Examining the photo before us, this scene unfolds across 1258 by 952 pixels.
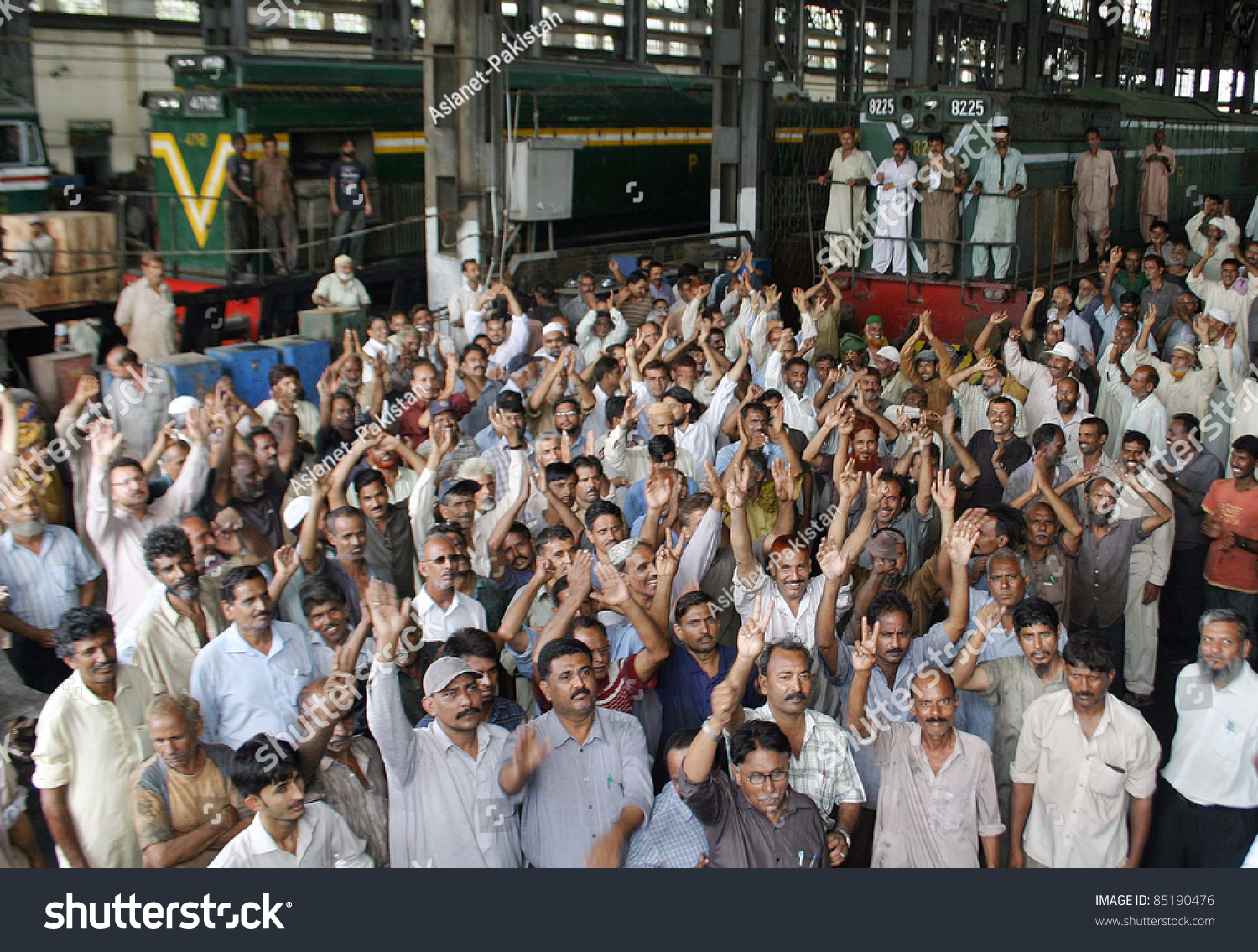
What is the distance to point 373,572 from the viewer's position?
5.12 m

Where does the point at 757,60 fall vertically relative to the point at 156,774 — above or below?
above

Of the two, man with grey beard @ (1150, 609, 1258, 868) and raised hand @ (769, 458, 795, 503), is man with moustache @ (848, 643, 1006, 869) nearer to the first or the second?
man with grey beard @ (1150, 609, 1258, 868)

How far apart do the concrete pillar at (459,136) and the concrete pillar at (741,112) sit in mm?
3201

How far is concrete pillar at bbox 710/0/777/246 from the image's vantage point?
1304 centimetres

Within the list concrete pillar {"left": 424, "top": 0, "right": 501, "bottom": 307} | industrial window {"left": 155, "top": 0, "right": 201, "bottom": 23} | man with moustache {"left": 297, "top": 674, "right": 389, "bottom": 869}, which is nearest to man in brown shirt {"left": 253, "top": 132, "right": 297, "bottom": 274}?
concrete pillar {"left": 424, "top": 0, "right": 501, "bottom": 307}

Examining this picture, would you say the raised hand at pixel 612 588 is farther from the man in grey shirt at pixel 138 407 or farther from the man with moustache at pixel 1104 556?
the man in grey shirt at pixel 138 407

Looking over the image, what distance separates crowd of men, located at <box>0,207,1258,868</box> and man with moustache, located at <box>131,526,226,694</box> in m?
0.02

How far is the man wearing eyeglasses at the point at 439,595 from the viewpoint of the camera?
438 cm

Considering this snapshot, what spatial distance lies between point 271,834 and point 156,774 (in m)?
0.52

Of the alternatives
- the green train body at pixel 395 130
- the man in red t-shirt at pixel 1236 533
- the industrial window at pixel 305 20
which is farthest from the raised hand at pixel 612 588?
the industrial window at pixel 305 20

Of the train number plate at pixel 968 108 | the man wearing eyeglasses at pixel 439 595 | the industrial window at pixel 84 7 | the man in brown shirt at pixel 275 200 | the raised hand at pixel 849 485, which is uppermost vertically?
the industrial window at pixel 84 7

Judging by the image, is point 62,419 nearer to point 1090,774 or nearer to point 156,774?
point 156,774

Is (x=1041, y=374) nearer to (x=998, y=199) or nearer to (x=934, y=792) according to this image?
(x=934, y=792)

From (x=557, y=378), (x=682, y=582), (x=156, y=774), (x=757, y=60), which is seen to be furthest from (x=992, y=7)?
(x=156, y=774)
